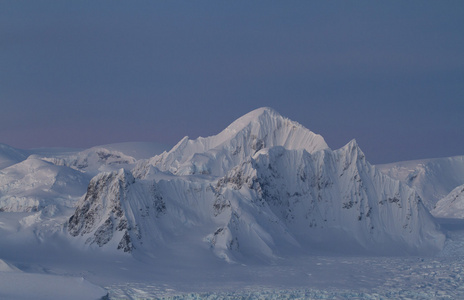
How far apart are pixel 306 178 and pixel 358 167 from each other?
16.4m

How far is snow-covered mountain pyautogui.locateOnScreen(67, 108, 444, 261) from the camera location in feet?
457

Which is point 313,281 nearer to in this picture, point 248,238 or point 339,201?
point 248,238

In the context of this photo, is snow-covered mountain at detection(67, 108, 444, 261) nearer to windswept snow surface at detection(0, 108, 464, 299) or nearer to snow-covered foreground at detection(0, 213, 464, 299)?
windswept snow surface at detection(0, 108, 464, 299)

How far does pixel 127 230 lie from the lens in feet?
445

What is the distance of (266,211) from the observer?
160m

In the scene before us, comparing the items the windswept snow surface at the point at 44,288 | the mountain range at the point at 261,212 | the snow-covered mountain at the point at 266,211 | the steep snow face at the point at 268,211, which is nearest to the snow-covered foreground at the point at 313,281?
the mountain range at the point at 261,212

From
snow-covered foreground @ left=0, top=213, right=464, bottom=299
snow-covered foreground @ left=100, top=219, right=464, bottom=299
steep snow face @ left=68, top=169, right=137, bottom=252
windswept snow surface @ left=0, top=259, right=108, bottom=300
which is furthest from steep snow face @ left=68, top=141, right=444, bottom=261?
windswept snow surface @ left=0, top=259, right=108, bottom=300

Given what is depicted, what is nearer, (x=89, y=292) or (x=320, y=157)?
(x=89, y=292)

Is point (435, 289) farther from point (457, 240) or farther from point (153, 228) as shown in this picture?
point (457, 240)

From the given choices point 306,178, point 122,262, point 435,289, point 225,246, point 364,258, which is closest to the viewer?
point 435,289

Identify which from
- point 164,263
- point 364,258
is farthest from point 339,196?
point 164,263

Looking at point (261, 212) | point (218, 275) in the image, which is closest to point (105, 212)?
point (218, 275)

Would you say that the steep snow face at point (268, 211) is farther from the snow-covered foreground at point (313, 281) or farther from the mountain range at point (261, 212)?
the snow-covered foreground at point (313, 281)

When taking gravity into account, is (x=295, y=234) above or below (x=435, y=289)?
above
